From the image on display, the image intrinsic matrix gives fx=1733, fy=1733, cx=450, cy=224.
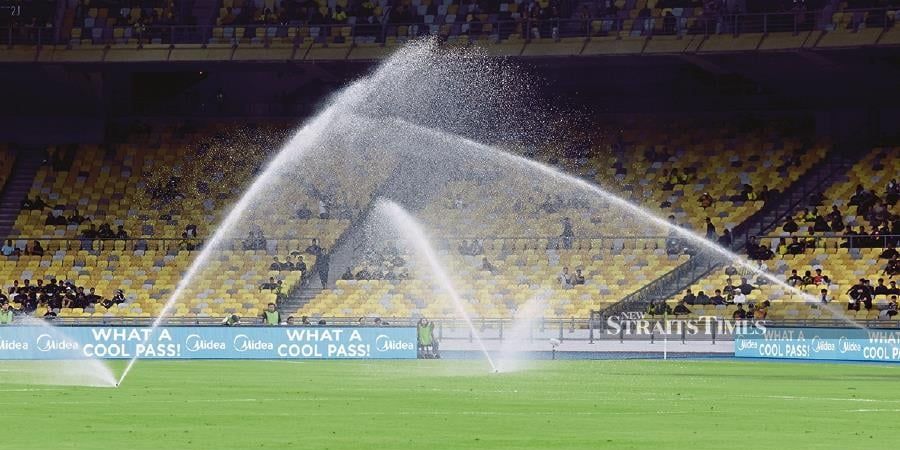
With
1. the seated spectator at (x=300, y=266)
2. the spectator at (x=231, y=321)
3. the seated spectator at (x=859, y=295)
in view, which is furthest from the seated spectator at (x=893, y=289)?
the seated spectator at (x=300, y=266)

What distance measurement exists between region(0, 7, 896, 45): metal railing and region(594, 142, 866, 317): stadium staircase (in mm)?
6016

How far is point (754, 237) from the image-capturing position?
54.7m

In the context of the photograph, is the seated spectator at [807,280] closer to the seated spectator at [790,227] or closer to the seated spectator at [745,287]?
the seated spectator at [745,287]

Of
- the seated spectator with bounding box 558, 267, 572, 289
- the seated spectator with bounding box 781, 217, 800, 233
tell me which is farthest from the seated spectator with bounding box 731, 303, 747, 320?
the seated spectator with bounding box 558, 267, 572, 289

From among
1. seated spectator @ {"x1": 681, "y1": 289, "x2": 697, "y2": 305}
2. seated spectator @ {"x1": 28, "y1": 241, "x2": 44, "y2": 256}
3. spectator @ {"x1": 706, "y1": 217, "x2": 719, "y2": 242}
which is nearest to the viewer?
seated spectator @ {"x1": 681, "y1": 289, "x2": 697, "y2": 305}

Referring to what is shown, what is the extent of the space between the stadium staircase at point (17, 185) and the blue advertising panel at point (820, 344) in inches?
1142

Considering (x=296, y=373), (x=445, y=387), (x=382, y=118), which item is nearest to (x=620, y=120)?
(x=382, y=118)

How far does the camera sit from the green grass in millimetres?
20516

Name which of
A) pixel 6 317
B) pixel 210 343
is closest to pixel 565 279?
pixel 210 343

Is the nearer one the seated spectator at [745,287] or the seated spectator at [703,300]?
the seated spectator at [703,300]

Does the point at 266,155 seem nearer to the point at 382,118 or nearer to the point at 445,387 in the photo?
the point at 382,118

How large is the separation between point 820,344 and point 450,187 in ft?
63.6

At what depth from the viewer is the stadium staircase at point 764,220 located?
5212 centimetres

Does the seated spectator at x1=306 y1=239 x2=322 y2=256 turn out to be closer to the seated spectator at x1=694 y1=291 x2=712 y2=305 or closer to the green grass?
the seated spectator at x1=694 y1=291 x2=712 y2=305
